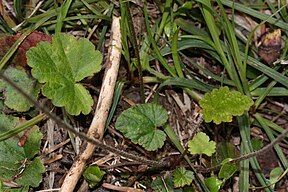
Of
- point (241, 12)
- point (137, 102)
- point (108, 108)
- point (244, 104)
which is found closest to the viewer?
point (244, 104)

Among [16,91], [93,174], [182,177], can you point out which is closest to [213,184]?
[182,177]

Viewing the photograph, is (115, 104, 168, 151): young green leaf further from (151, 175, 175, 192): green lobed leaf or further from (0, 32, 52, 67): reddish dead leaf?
(0, 32, 52, 67): reddish dead leaf

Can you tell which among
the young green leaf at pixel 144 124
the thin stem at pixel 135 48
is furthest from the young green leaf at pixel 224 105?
the thin stem at pixel 135 48

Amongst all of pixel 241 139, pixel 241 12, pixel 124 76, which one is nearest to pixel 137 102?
pixel 124 76

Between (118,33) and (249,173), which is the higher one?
(118,33)

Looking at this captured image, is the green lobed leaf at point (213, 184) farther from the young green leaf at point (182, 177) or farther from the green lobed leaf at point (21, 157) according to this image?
the green lobed leaf at point (21, 157)

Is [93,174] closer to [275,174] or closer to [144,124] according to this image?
[144,124]

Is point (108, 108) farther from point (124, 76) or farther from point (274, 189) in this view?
point (274, 189)
